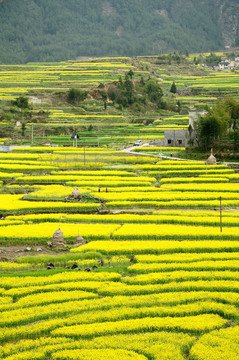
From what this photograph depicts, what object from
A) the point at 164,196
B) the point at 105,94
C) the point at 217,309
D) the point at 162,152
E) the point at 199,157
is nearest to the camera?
the point at 217,309

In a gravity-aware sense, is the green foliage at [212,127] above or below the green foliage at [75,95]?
below

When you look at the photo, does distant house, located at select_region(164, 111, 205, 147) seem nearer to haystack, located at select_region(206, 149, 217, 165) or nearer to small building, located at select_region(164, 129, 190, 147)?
small building, located at select_region(164, 129, 190, 147)

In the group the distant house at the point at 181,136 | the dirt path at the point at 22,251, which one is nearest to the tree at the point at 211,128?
the distant house at the point at 181,136

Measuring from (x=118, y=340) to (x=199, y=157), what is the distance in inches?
1606

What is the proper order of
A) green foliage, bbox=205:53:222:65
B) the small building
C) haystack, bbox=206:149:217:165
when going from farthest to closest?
green foliage, bbox=205:53:222:65, the small building, haystack, bbox=206:149:217:165

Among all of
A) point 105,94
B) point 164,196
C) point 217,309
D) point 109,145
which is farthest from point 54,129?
point 217,309

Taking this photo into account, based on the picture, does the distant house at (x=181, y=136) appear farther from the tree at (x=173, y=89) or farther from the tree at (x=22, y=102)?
the tree at (x=173, y=89)

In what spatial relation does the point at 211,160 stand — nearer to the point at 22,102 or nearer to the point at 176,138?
the point at 176,138

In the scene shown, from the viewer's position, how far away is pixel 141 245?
3016 cm

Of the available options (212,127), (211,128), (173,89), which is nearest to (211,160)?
(211,128)

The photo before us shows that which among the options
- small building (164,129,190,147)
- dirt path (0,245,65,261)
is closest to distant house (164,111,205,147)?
small building (164,129,190,147)

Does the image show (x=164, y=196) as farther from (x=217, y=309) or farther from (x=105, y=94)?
(x=105, y=94)

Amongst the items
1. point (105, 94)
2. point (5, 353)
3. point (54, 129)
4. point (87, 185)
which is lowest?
point (5, 353)

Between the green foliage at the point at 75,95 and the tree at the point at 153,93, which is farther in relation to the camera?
the tree at the point at 153,93
